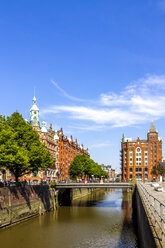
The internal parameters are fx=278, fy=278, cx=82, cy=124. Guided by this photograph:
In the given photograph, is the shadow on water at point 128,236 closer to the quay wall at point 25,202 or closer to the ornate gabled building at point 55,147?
the quay wall at point 25,202

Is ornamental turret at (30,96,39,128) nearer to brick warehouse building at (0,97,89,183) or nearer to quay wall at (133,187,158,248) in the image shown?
brick warehouse building at (0,97,89,183)

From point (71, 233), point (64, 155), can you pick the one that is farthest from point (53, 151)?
point (71, 233)

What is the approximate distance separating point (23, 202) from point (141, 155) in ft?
452

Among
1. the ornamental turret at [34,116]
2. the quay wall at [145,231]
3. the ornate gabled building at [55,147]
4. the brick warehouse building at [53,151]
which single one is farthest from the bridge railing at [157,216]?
the ornamental turret at [34,116]

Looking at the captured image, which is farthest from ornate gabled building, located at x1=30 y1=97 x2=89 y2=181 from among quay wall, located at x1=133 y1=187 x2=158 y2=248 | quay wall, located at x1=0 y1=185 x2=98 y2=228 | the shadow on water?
quay wall, located at x1=133 y1=187 x2=158 y2=248

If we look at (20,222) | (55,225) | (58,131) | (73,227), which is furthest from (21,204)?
(58,131)

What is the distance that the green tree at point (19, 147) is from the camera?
52469 mm

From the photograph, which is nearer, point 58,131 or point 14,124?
point 14,124

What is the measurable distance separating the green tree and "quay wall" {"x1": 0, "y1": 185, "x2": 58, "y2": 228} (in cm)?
468

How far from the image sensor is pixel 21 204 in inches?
2196

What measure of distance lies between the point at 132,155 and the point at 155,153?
1502 cm

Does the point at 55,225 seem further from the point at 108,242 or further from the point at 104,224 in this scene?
the point at 108,242

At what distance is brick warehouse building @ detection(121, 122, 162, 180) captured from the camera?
182250 millimetres

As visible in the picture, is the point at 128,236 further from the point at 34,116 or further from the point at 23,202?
the point at 34,116
